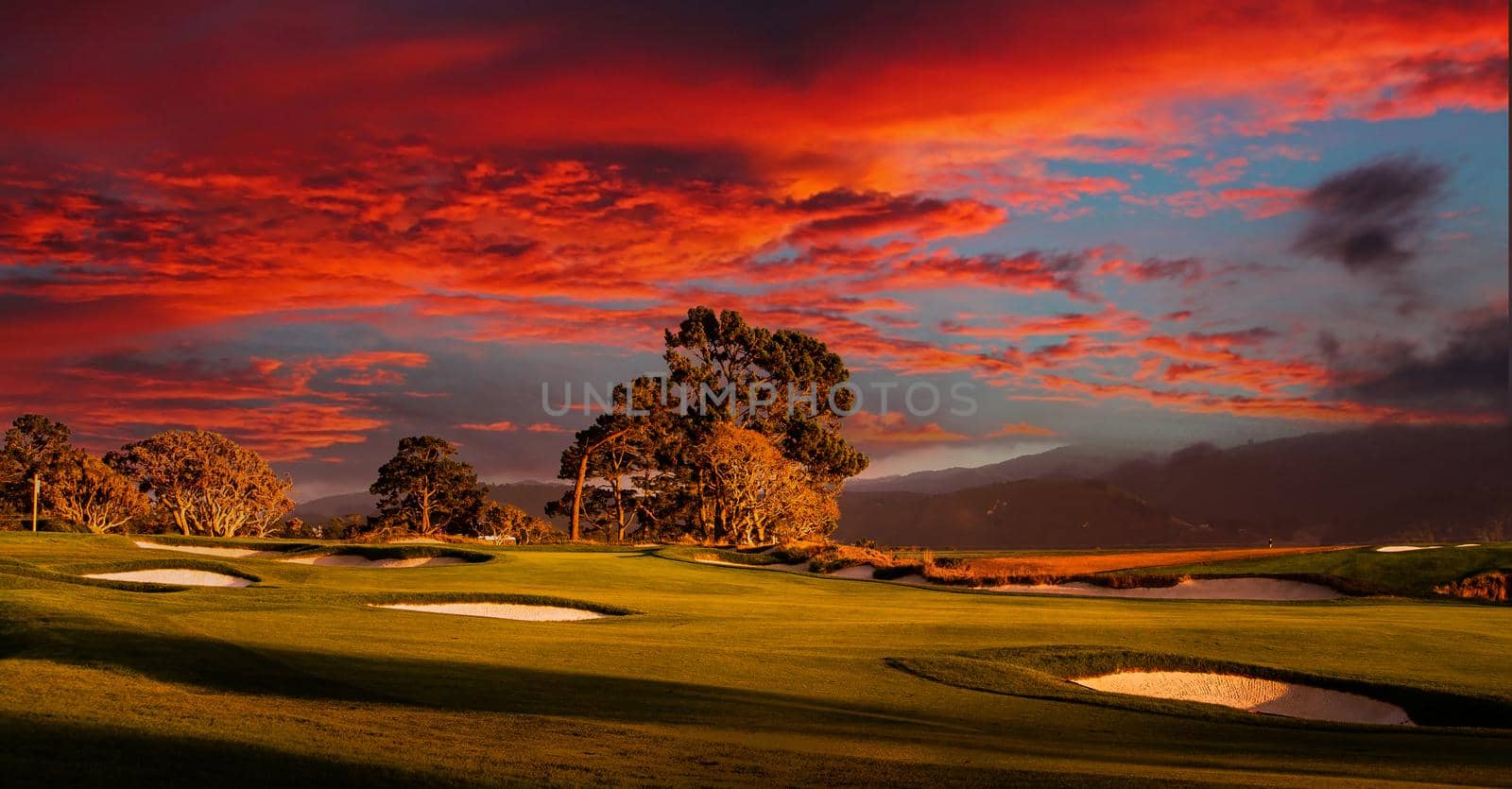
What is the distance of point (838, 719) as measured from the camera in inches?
424

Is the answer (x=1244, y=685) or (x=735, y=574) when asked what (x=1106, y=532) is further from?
(x=1244, y=685)

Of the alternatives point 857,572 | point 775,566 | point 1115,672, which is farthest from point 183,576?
point 1115,672

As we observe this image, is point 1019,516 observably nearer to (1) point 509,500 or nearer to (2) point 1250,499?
(2) point 1250,499

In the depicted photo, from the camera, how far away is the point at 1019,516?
13900 cm

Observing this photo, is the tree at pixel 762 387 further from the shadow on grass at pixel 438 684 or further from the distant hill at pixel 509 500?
the shadow on grass at pixel 438 684

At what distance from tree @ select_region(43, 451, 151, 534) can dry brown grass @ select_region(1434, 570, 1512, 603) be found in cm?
6001

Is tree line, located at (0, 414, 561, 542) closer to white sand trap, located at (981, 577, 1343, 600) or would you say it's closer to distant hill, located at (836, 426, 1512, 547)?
white sand trap, located at (981, 577, 1343, 600)

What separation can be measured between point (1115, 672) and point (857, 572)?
2411cm

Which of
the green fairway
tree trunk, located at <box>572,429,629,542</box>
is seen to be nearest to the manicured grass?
the green fairway

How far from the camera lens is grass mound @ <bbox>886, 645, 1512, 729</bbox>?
13.4 m

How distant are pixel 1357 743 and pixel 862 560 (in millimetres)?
29912

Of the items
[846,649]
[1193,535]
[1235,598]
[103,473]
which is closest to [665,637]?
[846,649]

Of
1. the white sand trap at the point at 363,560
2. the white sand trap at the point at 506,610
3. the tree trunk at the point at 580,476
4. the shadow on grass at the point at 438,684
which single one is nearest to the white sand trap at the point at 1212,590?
the white sand trap at the point at 506,610

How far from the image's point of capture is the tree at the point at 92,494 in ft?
198
